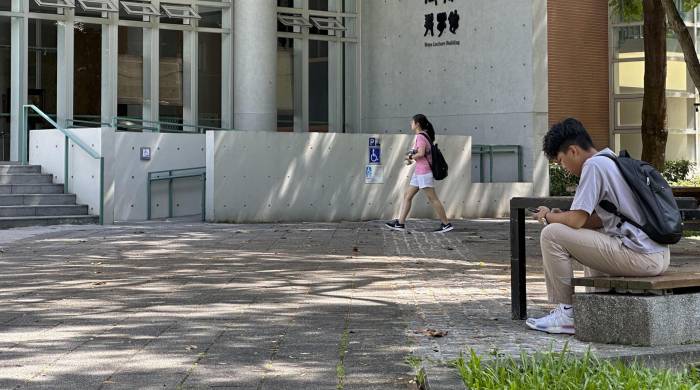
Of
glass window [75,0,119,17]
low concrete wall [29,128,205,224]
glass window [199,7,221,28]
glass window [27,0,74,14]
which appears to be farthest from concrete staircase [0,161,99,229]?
glass window [199,7,221,28]

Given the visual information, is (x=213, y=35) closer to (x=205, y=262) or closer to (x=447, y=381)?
(x=205, y=262)

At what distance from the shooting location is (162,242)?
1523 centimetres

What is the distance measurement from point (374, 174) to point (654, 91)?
6391 mm

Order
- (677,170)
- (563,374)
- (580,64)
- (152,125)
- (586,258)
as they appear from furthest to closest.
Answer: (677,170) < (580,64) < (152,125) < (586,258) < (563,374)

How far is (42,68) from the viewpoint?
23.0m

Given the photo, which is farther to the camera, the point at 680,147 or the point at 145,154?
the point at 680,147

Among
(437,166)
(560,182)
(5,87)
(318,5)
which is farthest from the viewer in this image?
(560,182)

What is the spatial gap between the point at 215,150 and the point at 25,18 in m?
6.22

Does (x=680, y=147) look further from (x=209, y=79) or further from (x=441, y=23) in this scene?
(x=209, y=79)

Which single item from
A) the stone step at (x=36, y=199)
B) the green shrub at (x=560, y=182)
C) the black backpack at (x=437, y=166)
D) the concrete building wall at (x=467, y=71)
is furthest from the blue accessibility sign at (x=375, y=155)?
the green shrub at (x=560, y=182)

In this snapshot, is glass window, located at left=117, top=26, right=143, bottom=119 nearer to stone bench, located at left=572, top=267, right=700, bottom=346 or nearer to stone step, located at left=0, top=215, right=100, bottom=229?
stone step, located at left=0, top=215, right=100, bottom=229

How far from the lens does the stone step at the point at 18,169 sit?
20000 mm

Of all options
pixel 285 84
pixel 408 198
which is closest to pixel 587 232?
pixel 408 198

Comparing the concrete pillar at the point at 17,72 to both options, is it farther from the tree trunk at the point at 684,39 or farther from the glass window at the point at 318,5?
the tree trunk at the point at 684,39
